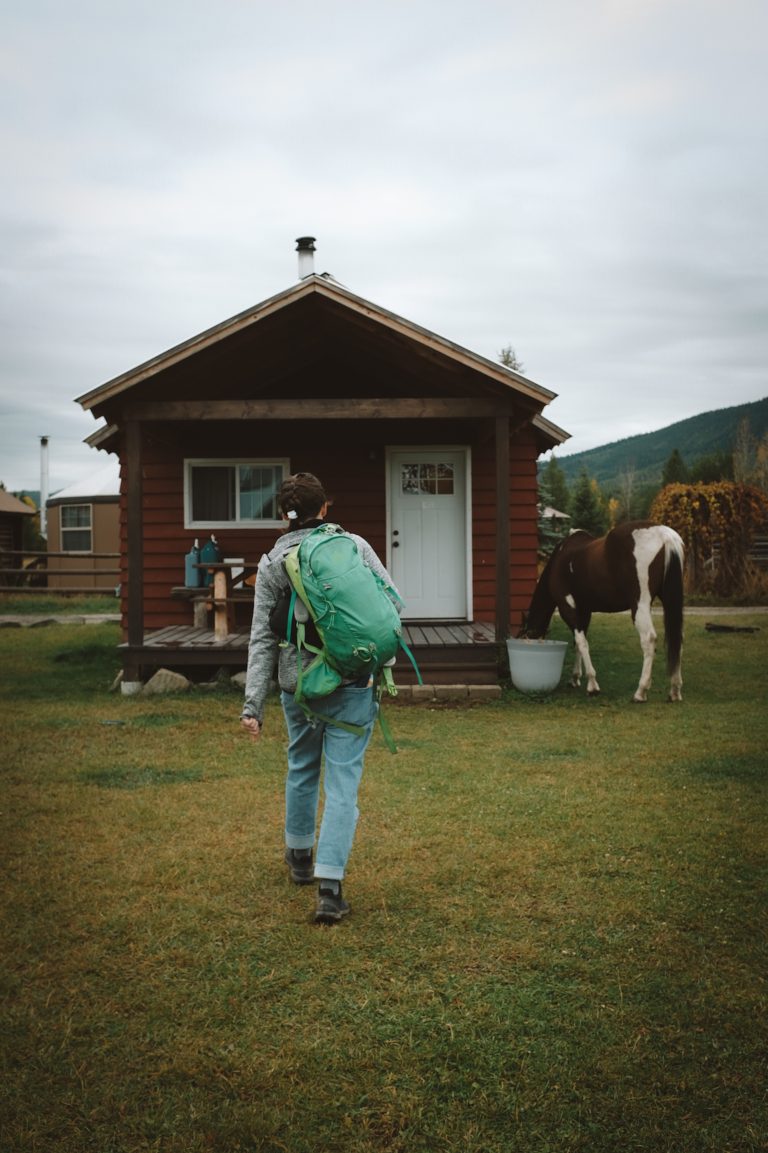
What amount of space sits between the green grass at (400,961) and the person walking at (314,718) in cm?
35

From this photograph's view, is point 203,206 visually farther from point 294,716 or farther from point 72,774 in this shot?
point 294,716

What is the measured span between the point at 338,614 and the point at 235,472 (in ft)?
30.1

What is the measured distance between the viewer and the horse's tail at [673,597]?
29.2 feet

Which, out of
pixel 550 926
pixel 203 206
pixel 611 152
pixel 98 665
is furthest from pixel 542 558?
pixel 550 926

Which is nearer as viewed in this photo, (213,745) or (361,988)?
(361,988)

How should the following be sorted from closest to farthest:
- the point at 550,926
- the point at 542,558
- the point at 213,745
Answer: the point at 550,926
the point at 213,745
the point at 542,558

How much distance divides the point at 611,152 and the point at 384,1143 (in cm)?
2117

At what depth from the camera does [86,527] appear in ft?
85.1

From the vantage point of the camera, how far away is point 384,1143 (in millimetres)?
2379

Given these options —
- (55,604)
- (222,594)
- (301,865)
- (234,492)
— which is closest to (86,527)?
(55,604)

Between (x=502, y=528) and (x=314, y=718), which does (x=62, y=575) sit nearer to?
(x=502, y=528)

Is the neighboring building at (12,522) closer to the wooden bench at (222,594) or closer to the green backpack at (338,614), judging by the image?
the wooden bench at (222,594)

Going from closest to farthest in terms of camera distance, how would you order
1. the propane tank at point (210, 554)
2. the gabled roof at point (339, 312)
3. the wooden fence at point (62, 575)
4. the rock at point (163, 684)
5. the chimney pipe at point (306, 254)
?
the gabled roof at point (339, 312) < the rock at point (163, 684) < the propane tank at point (210, 554) < the chimney pipe at point (306, 254) < the wooden fence at point (62, 575)

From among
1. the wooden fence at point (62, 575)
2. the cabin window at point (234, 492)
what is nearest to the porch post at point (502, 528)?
the cabin window at point (234, 492)
